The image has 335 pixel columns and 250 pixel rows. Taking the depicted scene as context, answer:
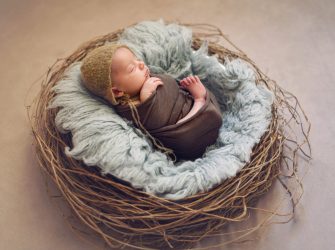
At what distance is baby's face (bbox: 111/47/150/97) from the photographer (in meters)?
1.05

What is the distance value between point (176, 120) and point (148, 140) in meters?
0.10

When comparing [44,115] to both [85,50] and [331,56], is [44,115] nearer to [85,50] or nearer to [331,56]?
[85,50]

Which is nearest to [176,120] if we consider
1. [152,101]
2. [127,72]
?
[152,101]

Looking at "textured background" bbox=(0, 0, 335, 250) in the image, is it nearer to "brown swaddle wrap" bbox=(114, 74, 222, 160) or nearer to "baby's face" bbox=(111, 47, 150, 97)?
"brown swaddle wrap" bbox=(114, 74, 222, 160)

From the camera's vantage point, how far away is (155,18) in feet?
5.30

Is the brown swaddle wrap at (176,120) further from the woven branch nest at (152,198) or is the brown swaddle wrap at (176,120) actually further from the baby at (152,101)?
the woven branch nest at (152,198)

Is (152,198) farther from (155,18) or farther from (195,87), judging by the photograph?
(155,18)

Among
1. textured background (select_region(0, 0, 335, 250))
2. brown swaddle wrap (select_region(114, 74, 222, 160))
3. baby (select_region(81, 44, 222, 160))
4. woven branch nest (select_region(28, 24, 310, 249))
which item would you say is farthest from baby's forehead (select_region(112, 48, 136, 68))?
textured background (select_region(0, 0, 335, 250))

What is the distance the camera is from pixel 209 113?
108 cm

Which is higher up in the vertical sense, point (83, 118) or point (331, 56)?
point (331, 56)

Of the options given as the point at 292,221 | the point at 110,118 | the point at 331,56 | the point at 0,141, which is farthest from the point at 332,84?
the point at 0,141

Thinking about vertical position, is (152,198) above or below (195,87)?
below

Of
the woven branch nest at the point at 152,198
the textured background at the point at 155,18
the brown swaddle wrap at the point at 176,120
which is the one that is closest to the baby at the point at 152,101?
the brown swaddle wrap at the point at 176,120

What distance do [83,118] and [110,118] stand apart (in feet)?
0.24
